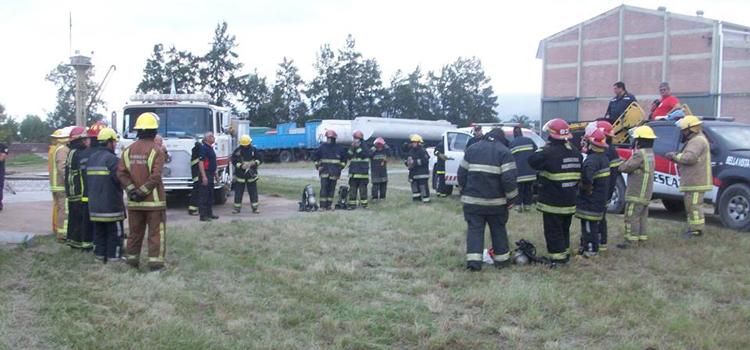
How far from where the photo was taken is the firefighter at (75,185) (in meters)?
8.81

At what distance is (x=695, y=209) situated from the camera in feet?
32.8

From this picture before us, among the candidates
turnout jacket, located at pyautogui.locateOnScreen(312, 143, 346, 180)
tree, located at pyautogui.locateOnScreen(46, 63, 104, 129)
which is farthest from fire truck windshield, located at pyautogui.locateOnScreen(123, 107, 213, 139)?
tree, located at pyautogui.locateOnScreen(46, 63, 104, 129)

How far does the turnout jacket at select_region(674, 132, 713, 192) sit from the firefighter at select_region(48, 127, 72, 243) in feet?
28.6

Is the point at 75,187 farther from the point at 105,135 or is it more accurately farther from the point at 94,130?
the point at 105,135

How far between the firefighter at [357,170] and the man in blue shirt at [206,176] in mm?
3222

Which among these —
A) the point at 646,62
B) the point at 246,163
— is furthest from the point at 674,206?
the point at 646,62

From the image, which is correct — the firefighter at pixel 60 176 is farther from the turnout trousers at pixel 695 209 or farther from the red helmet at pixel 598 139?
the turnout trousers at pixel 695 209

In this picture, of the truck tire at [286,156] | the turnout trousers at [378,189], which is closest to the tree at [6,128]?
the truck tire at [286,156]

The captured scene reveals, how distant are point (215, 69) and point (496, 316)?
57803 millimetres

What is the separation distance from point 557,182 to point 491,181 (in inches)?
31.7

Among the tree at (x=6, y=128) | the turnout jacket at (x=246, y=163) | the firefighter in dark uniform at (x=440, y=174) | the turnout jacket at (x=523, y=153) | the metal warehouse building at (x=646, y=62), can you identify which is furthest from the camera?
the tree at (x=6, y=128)

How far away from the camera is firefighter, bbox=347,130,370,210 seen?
1532 centimetres

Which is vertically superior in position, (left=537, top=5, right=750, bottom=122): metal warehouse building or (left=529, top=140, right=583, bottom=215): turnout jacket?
(left=537, top=5, right=750, bottom=122): metal warehouse building

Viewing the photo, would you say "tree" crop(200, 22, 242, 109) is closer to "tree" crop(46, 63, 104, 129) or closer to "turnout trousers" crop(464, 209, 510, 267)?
"tree" crop(46, 63, 104, 129)
